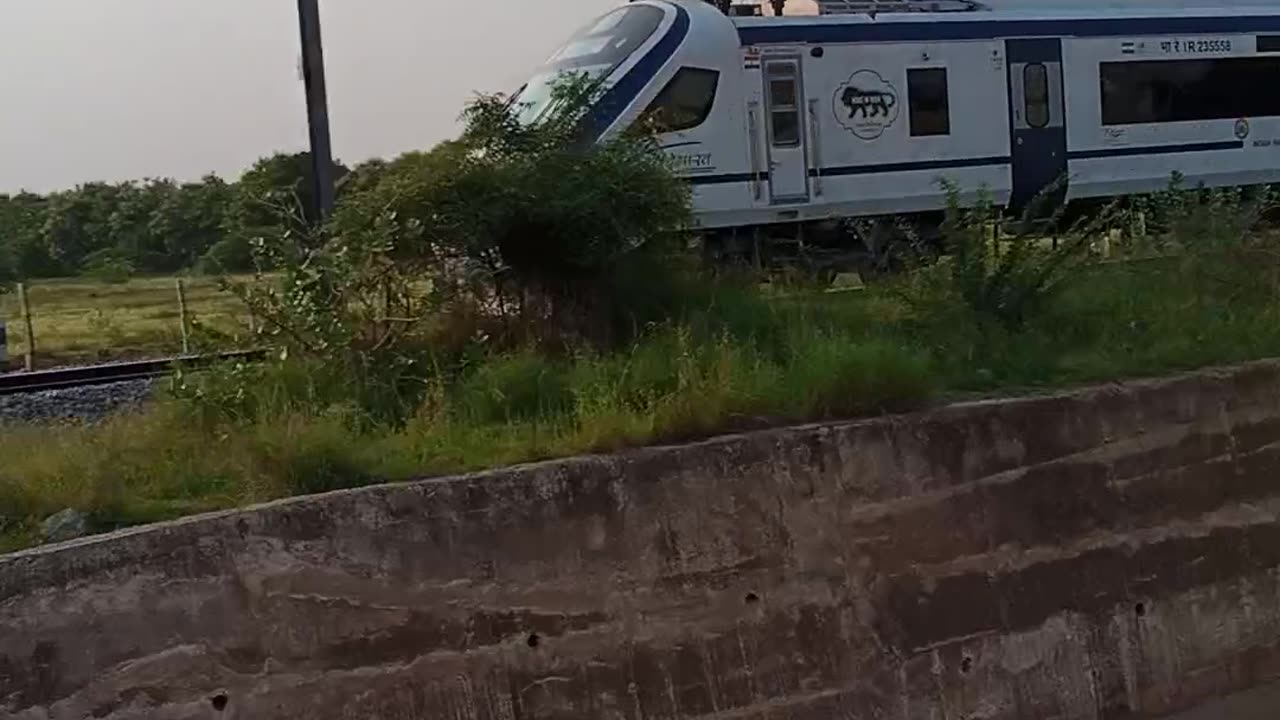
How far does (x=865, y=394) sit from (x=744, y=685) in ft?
5.03

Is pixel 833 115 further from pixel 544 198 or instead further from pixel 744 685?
pixel 744 685

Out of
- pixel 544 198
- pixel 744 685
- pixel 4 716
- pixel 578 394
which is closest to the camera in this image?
pixel 4 716

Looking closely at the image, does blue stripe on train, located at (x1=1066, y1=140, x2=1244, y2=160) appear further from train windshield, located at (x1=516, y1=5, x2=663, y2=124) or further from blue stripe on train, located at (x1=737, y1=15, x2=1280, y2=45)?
train windshield, located at (x1=516, y1=5, x2=663, y2=124)

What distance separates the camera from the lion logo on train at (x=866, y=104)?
1446 cm

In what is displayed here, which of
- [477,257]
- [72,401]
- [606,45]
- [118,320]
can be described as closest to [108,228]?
[118,320]

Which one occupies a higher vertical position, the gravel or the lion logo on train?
the lion logo on train

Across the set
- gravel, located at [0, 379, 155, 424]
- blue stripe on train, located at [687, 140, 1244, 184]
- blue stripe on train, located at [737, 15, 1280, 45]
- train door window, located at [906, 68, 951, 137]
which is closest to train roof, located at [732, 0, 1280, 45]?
blue stripe on train, located at [737, 15, 1280, 45]

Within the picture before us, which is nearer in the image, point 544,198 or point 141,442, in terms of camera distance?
point 141,442

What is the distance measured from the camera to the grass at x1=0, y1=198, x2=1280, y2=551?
19.2 feet

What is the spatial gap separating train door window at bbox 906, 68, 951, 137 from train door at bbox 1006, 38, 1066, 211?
0.95 metres

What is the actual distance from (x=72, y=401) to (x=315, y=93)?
3046mm

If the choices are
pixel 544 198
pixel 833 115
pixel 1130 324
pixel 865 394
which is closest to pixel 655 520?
pixel 865 394

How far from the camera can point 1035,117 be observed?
1576cm

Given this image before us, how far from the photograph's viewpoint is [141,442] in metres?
6.38
